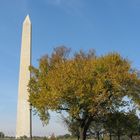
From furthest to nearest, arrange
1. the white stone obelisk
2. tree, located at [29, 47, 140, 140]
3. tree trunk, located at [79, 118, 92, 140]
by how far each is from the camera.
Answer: the white stone obelisk → tree trunk, located at [79, 118, 92, 140] → tree, located at [29, 47, 140, 140]

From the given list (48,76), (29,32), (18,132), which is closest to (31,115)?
(18,132)

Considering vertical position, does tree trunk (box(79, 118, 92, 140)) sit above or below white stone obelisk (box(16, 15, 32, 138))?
below

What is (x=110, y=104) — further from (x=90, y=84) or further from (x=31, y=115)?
(x=31, y=115)

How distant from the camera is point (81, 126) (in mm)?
43469

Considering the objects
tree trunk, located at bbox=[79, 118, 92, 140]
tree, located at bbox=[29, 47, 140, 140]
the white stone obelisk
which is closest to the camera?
tree, located at bbox=[29, 47, 140, 140]

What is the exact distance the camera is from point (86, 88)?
130ft

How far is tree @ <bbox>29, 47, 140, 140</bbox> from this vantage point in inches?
1559

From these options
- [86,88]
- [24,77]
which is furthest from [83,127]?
[24,77]

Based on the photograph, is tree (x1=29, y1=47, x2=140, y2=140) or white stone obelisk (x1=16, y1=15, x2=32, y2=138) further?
white stone obelisk (x1=16, y1=15, x2=32, y2=138)

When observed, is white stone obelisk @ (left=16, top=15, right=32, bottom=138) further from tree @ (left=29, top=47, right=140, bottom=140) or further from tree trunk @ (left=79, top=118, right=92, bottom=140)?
tree trunk @ (left=79, top=118, right=92, bottom=140)

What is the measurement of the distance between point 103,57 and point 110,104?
5.99m

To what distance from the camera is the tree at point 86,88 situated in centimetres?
3959

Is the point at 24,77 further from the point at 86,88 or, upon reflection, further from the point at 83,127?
the point at 86,88

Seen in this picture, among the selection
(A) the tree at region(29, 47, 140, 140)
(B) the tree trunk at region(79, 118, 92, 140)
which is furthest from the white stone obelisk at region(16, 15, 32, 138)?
(B) the tree trunk at region(79, 118, 92, 140)
